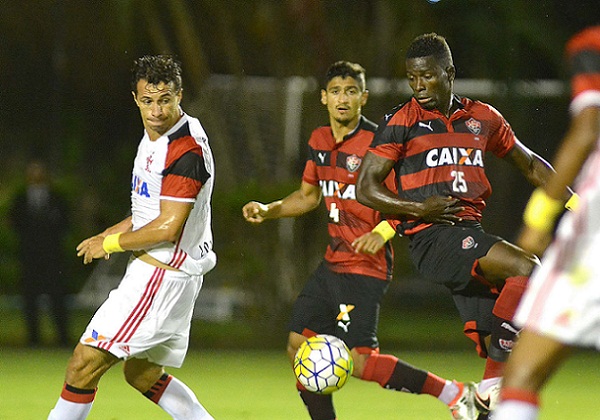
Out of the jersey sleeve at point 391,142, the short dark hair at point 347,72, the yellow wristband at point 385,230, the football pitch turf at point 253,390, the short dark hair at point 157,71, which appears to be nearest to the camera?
the short dark hair at point 157,71

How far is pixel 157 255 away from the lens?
5.76m

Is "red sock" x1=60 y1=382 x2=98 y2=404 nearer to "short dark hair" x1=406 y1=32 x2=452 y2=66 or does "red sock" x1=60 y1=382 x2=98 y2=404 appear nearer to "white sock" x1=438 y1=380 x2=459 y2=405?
"white sock" x1=438 y1=380 x2=459 y2=405

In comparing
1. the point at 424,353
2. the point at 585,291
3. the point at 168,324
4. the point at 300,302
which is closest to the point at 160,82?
the point at 168,324

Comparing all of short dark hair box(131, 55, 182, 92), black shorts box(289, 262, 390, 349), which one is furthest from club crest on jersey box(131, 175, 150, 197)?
black shorts box(289, 262, 390, 349)

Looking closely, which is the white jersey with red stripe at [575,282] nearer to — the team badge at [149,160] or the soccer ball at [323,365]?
the soccer ball at [323,365]

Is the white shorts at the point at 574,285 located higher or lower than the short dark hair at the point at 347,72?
lower

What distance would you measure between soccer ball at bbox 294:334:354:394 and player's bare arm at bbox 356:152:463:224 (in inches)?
34.3

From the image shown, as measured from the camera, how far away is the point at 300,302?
6797 mm

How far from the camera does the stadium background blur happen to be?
13.3 metres

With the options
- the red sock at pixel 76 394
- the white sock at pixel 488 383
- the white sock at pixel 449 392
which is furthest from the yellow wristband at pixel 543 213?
the white sock at pixel 449 392

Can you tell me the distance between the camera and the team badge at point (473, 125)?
233 inches

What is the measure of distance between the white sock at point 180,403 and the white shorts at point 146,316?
0.19 meters

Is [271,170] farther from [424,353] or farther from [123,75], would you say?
[123,75]

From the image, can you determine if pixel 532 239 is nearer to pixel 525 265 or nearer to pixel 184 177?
pixel 525 265
